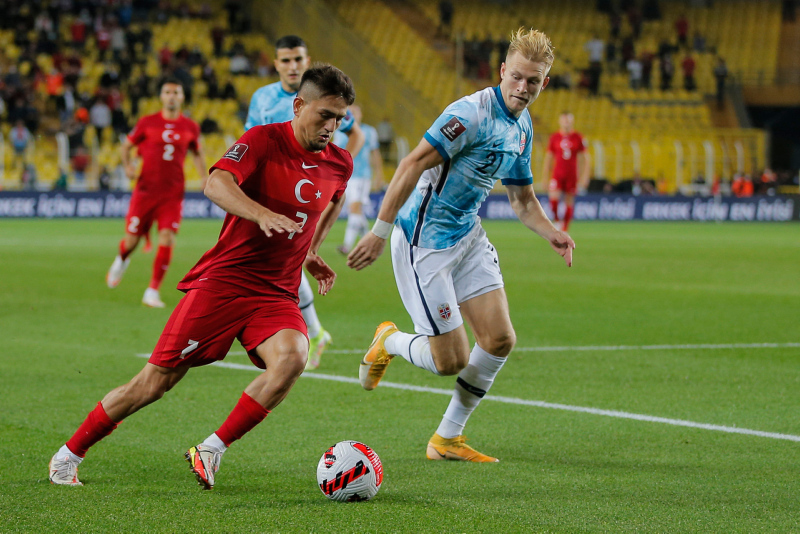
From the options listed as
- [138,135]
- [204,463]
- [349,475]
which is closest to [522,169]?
[349,475]

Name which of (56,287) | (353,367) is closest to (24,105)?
(56,287)

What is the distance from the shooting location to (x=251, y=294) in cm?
479

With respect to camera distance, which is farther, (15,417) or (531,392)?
(531,392)

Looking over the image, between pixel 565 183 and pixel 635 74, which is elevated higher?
pixel 565 183

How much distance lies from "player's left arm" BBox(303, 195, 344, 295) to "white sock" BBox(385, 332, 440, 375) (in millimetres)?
745

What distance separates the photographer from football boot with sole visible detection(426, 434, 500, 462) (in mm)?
5336

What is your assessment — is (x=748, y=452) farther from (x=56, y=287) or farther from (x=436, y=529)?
(x=56, y=287)

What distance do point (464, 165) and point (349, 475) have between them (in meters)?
1.81

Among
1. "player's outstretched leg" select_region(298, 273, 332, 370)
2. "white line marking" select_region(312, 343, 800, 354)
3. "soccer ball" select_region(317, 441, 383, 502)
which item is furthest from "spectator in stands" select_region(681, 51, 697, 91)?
"soccer ball" select_region(317, 441, 383, 502)

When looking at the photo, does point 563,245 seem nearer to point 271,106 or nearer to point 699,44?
point 271,106

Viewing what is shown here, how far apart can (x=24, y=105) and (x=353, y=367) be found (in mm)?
24233

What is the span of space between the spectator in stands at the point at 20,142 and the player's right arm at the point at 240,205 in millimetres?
25587

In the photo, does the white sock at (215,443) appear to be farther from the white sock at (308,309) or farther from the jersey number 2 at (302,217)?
the white sock at (308,309)

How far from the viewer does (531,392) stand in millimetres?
7117
